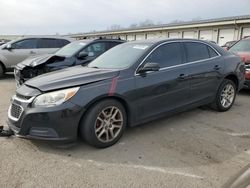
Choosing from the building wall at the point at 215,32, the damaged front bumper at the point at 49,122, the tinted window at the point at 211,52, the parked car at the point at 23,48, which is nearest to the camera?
the damaged front bumper at the point at 49,122

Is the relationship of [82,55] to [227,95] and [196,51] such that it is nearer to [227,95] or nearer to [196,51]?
[196,51]

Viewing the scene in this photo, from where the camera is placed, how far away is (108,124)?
3.80m

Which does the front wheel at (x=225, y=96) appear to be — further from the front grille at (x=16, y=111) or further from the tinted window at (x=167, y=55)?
the front grille at (x=16, y=111)

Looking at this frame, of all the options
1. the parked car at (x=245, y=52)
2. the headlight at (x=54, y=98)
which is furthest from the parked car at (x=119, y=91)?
the parked car at (x=245, y=52)

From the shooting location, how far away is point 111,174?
3.12 meters

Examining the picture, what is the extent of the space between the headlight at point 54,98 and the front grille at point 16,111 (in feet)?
0.98

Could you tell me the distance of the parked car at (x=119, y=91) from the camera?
3463 mm

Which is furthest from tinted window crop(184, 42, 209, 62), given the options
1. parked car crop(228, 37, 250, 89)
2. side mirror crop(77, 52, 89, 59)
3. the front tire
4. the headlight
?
side mirror crop(77, 52, 89, 59)

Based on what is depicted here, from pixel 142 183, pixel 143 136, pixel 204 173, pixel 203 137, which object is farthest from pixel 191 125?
pixel 142 183

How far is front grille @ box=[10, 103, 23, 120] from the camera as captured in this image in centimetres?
359

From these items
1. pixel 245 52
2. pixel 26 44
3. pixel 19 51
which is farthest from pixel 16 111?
pixel 26 44

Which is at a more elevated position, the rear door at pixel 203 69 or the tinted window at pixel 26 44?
the tinted window at pixel 26 44

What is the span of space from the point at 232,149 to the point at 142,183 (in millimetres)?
1642

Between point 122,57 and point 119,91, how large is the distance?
0.94m
